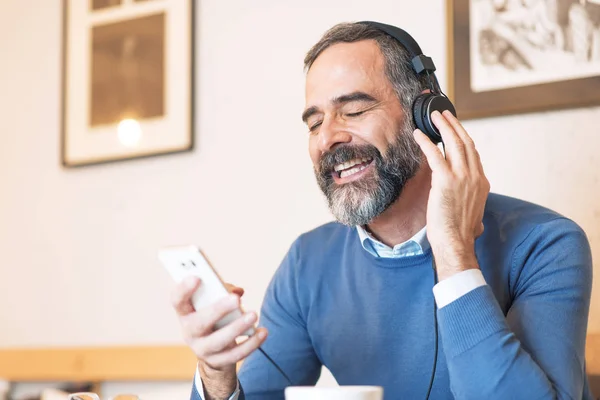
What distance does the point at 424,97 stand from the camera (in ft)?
3.98

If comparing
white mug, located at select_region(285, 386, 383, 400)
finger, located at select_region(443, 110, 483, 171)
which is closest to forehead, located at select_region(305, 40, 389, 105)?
finger, located at select_region(443, 110, 483, 171)

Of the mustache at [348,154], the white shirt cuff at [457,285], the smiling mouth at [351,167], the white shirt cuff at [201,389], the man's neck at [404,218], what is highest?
the mustache at [348,154]

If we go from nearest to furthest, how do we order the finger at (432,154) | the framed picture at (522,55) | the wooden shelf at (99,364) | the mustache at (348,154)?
the finger at (432,154)
the mustache at (348,154)
the framed picture at (522,55)
the wooden shelf at (99,364)

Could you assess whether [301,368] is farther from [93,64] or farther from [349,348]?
[93,64]

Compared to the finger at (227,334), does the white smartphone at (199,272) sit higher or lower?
higher

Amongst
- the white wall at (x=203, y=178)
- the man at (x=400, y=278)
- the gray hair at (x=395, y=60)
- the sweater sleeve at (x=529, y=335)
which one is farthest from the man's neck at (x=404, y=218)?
the white wall at (x=203, y=178)

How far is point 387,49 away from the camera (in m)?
1.33

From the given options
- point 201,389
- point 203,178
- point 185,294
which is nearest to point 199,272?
point 185,294

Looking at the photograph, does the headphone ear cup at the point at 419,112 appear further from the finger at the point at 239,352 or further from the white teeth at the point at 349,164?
the finger at the point at 239,352

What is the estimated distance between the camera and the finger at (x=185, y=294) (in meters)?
0.95

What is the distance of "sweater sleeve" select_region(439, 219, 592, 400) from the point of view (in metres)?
0.92

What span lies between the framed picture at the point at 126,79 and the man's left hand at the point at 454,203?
1139 millimetres

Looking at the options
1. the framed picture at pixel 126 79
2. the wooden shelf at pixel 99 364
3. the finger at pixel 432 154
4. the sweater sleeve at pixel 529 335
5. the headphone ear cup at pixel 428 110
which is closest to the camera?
the sweater sleeve at pixel 529 335

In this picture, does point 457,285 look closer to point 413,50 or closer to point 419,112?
point 419,112
